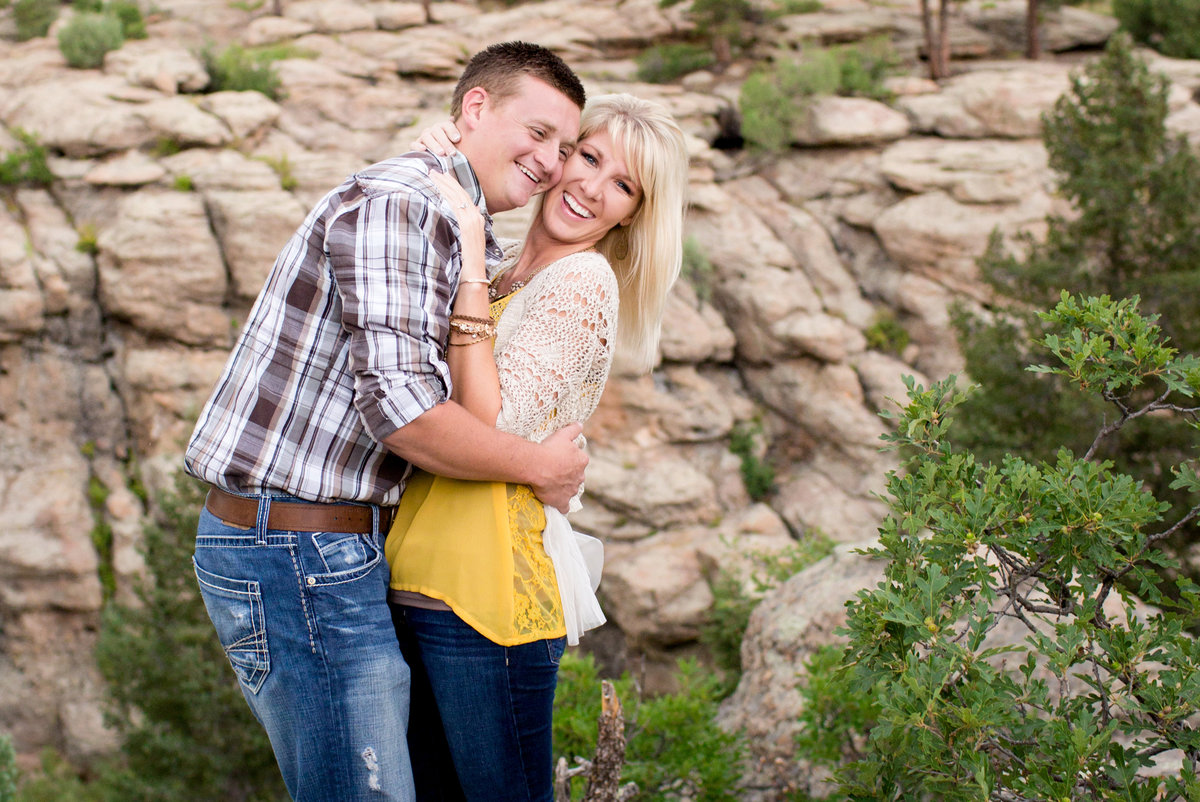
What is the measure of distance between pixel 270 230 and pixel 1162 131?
13.0 metres

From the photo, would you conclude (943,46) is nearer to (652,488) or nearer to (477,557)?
(652,488)

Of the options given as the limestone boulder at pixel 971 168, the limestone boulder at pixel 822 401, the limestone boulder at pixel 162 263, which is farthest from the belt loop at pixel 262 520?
the limestone boulder at pixel 971 168

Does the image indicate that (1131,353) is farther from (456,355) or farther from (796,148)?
(796,148)

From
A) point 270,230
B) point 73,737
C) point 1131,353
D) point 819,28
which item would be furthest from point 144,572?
point 819,28

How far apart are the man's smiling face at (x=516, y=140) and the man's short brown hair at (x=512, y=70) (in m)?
0.02

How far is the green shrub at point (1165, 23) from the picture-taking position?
19.1 metres

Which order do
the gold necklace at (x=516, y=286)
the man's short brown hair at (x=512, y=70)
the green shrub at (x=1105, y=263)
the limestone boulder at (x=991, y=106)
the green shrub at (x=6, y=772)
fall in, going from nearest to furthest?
1. the man's short brown hair at (x=512, y=70)
2. the gold necklace at (x=516, y=286)
3. the green shrub at (x=6, y=772)
4. the green shrub at (x=1105, y=263)
5. the limestone boulder at (x=991, y=106)

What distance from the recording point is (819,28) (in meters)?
21.4

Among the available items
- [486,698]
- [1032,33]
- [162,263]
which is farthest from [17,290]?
[1032,33]

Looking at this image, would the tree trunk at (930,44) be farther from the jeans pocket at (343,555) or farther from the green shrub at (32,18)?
the jeans pocket at (343,555)

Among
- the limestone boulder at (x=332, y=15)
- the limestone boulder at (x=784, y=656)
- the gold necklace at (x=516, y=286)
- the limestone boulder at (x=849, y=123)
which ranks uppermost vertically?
the limestone boulder at (x=332, y=15)

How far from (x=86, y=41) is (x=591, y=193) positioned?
1858cm

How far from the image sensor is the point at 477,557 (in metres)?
2.02

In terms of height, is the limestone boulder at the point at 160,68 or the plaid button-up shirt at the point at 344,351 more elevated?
the limestone boulder at the point at 160,68
